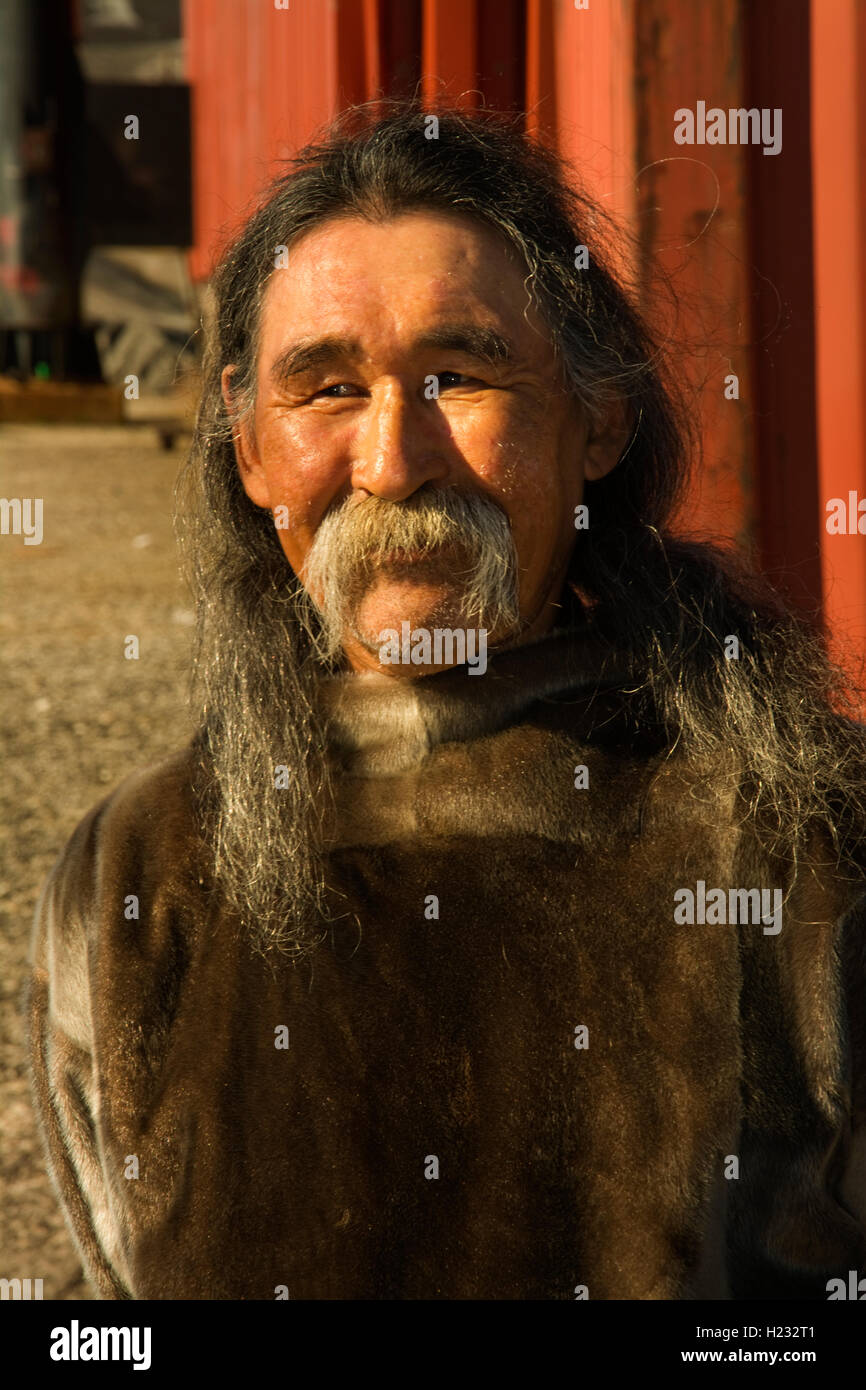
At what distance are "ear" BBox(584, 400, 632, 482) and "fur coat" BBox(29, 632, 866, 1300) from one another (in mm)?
223

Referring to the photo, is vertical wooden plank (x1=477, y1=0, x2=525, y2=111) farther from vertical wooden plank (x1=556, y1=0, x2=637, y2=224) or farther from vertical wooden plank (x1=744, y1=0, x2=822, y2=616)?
vertical wooden plank (x1=744, y1=0, x2=822, y2=616)

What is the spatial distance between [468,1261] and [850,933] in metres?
0.52

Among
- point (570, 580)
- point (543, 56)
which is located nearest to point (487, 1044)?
point (570, 580)

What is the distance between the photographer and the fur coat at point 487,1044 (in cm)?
146

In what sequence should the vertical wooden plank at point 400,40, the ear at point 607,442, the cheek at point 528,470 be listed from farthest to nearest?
the vertical wooden plank at point 400,40
the ear at point 607,442
the cheek at point 528,470

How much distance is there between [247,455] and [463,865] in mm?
585

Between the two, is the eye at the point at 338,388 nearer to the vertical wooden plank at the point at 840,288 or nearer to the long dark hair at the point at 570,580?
the long dark hair at the point at 570,580

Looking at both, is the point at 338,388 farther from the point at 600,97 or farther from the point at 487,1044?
the point at 600,97

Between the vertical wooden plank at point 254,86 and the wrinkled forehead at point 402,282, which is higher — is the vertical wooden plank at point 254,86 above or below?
above

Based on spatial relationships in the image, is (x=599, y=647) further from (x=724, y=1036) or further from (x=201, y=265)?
(x=201, y=265)

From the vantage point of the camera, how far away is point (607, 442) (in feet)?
5.70

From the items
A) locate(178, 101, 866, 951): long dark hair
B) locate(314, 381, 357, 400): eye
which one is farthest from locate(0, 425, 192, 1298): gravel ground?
locate(314, 381, 357, 400): eye

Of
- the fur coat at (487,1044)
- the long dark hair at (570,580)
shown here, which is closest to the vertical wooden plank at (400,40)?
the long dark hair at (570,580)

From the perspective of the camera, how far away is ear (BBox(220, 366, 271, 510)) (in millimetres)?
1752
